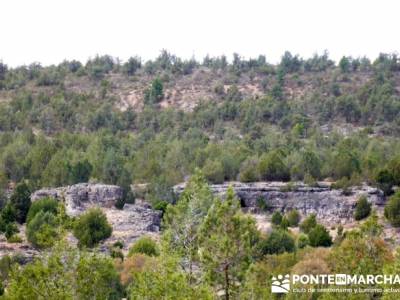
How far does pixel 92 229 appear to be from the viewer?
4894 centimetres

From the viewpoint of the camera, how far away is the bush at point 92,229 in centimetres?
4744

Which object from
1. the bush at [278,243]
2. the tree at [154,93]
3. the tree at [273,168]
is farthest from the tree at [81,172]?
the tree at [154,93]

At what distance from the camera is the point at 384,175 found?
61.5m

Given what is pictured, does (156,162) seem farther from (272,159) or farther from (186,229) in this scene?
(186,229)

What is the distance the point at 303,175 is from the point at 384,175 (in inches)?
311

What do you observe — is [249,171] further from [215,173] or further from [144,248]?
[144,248]

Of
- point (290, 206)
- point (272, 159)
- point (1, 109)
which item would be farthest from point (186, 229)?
point (1, 109)

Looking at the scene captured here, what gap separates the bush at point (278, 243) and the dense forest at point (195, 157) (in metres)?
0.11

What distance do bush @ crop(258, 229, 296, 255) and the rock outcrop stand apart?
531 inches

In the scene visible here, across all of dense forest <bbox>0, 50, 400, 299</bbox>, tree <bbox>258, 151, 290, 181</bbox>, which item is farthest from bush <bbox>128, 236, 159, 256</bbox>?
tree <bbox>258, 151, 290, 181</bbox>

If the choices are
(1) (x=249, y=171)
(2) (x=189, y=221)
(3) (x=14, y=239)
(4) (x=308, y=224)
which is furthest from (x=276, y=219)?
(2) (x=189, y=221)

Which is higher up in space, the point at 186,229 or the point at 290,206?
the point at 186,229

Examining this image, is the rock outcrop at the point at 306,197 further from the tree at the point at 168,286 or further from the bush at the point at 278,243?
the tree at the point at 168,286

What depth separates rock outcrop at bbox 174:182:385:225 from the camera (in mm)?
60156
